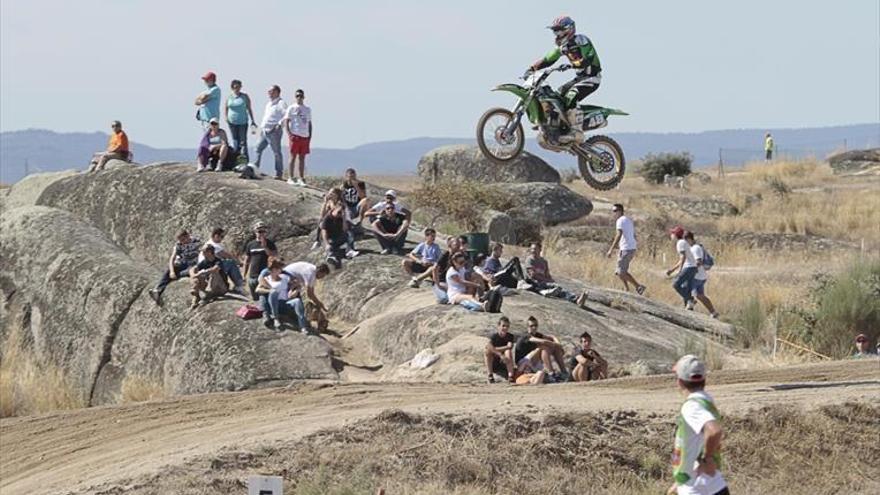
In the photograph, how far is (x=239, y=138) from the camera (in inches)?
1122

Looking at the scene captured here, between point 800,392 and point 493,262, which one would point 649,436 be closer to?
point 800,392

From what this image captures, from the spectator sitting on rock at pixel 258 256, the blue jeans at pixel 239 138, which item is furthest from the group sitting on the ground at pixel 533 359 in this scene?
the blue jeans at pixel 239 138

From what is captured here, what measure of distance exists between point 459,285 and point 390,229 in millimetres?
3180

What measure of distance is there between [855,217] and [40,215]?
1059 inches

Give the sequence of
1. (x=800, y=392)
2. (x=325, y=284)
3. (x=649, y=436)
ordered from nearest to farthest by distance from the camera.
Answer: (x=649, y=436)
(x=800, y=392)
(x=325, y=284)

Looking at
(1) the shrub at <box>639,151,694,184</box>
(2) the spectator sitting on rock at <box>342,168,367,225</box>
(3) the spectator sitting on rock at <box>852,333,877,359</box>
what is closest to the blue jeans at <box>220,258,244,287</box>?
(2) the spectator sitting on rock at <box>342,168,367,225</box>

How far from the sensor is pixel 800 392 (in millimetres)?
17422

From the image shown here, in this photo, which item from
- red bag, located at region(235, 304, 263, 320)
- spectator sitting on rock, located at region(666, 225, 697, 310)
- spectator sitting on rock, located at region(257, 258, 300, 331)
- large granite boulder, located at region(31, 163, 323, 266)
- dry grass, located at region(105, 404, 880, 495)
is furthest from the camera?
spectator sitting on rock, located at region(666, 225, 697, 310)

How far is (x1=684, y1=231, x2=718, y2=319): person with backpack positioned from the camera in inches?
1076

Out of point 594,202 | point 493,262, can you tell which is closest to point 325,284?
point 493,262

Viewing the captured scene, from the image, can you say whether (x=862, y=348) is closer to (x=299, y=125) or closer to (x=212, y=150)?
(x=299, y=125)

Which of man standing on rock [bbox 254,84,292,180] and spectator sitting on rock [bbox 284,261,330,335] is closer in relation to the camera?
spectator sitting on rock [bbox 284,261,330,335]

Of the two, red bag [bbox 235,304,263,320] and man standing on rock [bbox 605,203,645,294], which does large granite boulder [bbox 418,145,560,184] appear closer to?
man standing on rock [bbox 605,203,645,294]

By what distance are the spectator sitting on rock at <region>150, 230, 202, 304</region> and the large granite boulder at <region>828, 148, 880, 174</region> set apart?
1757 inches
